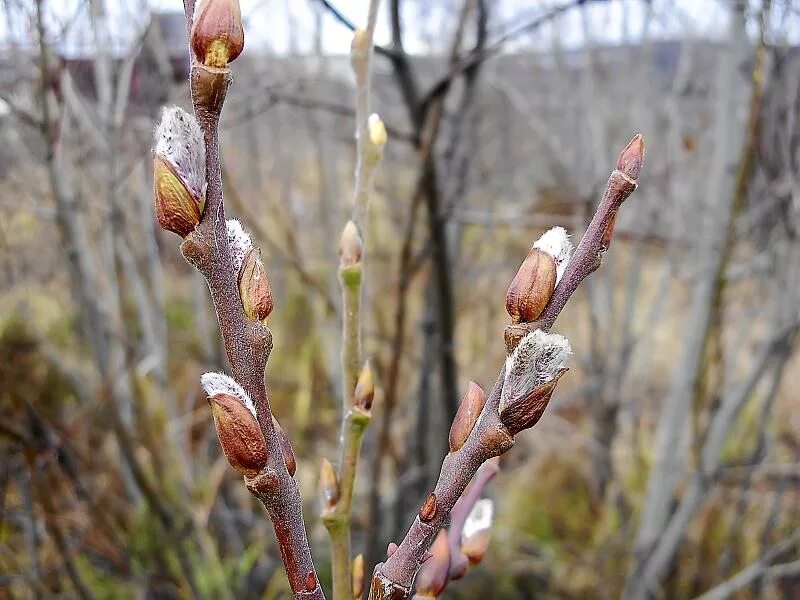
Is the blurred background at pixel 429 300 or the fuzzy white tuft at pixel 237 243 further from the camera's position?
the blurred background at pixel 429 300

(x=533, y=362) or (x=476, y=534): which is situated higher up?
(x=533, y=362)

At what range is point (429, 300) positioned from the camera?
6.90 feet

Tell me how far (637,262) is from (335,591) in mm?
2639

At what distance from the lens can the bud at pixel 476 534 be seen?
2.01 feet

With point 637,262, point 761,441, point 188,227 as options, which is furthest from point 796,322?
point 188,227

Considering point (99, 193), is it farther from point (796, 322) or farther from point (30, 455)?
point (796, 322)

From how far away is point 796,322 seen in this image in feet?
5.72

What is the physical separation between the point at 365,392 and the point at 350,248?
115 mm

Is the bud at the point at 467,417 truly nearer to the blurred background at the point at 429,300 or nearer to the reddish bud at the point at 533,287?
the reddish bud at the point at 533,287

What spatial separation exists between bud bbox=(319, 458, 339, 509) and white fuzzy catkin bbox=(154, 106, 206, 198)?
0.25 metres

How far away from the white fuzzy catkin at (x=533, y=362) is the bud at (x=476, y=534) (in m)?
0.25

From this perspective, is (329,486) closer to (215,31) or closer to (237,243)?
(237,243)

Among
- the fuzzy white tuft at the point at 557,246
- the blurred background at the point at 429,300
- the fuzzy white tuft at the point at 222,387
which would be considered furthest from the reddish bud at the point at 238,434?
the blurred background at the point at 429,300

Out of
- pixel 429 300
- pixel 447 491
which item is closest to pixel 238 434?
pixel 447 491
